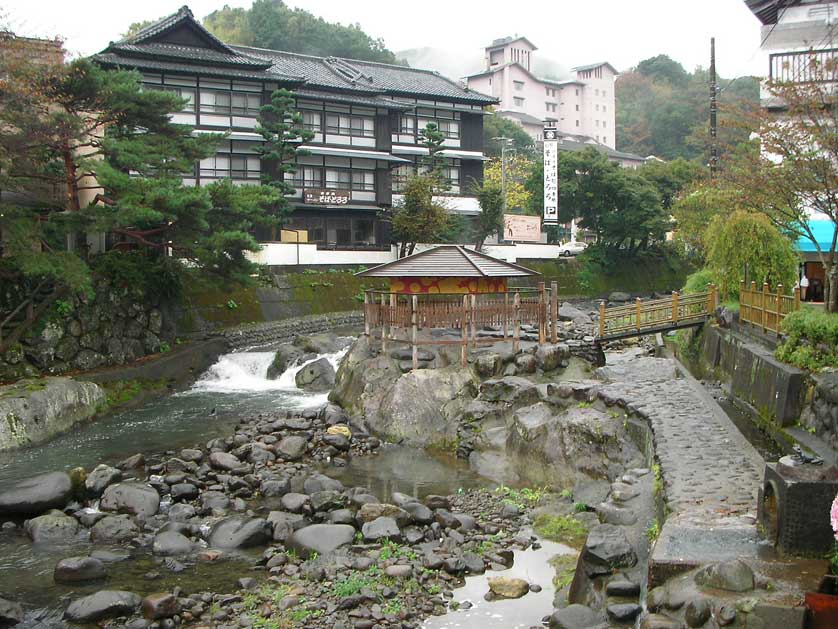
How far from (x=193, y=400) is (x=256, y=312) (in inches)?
396

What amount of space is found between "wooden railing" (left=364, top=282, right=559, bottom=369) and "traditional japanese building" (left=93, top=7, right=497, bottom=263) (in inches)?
765

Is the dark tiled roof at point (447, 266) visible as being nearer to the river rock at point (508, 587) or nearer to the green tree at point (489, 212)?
the river rock at point (508, 587)

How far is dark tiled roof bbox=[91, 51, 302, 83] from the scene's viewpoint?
4100 centimetres

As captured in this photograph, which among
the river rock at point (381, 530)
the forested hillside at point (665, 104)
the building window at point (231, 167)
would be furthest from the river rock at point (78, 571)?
the forested hillside at point (665, 104)

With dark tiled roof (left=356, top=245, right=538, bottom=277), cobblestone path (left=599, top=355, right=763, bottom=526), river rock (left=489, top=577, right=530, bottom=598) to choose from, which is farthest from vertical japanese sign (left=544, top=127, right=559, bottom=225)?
river rock (left=489, top=577, right=530, bottom=598)

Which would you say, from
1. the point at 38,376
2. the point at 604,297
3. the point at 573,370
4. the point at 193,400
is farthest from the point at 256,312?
the point at 604,297

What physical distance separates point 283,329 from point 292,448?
16950 millimetres

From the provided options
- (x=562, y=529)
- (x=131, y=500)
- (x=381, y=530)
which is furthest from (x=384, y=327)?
(x=562, y=529)

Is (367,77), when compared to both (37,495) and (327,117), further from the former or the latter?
(37,495)

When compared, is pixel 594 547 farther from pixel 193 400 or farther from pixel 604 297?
pixel 604 297

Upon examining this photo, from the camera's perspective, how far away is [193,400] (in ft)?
92.5

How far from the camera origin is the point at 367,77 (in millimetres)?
52500

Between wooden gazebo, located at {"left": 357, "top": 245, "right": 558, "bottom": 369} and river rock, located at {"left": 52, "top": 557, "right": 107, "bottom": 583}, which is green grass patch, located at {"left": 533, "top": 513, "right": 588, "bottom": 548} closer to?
river rock, located at {"left": 52, "top": 557, "right": 107, "bottom": 583}

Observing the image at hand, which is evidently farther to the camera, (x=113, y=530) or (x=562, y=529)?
(x=113, y=530)
